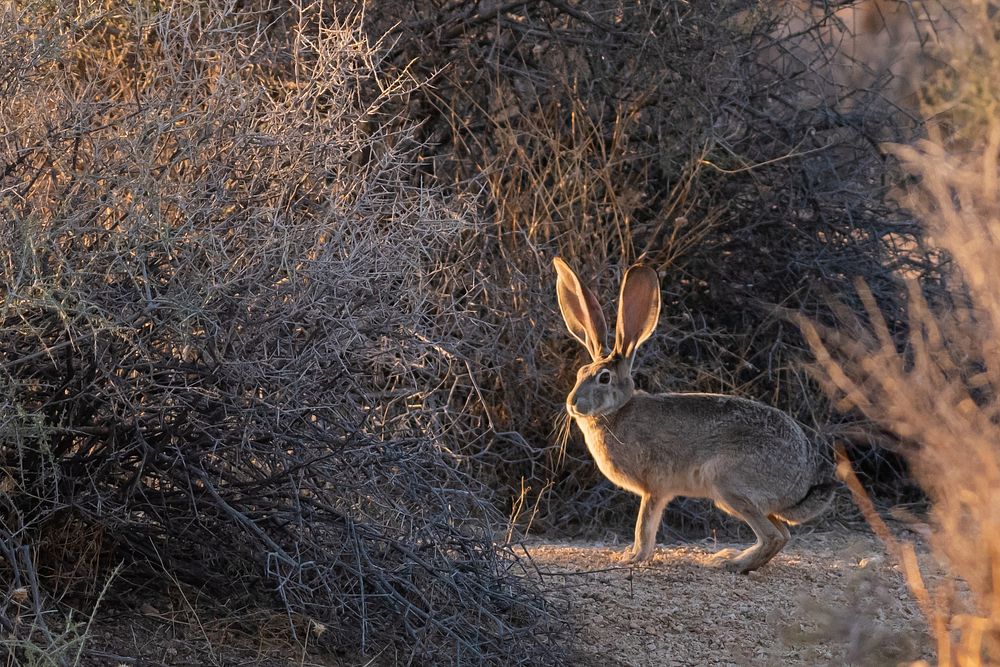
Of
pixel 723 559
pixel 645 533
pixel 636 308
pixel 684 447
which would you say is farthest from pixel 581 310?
pixel 723 559

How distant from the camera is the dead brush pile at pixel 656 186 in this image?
6.19 m

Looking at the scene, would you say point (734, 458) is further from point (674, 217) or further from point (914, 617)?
point (674, 217)

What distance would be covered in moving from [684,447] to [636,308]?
1.96 feet

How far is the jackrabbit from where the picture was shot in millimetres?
5125

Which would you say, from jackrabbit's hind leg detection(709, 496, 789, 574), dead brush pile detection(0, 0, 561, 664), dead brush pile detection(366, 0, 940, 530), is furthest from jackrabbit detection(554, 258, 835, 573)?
dead brush pile detection(0, 0, 561, 664)

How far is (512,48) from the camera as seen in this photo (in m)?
6.60

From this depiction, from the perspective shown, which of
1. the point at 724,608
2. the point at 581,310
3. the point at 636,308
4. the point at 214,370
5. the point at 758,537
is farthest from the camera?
the point at 581,310

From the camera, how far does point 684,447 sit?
A: 204 inches

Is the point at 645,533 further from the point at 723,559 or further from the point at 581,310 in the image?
the point at 581,310

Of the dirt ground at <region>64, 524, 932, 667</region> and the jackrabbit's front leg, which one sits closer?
the dirt ground at <region>64, 524, 932, 667</region>

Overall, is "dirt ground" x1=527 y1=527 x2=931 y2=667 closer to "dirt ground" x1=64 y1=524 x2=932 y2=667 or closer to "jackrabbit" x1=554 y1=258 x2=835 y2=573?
"dirt ground" x1=64 y1=524 x2=932 y2=667

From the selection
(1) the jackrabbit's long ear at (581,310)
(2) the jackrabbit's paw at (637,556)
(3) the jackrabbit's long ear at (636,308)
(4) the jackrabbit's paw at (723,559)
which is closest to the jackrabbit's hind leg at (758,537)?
(4) the jackrabbit's paw at (723,559)

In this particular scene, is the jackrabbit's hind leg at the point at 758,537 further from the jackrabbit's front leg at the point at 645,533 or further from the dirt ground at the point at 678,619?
the jackrabbit's front leg at the point at 645,533

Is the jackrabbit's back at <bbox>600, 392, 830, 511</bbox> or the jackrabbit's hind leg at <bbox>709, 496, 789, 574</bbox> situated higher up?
the jackrabbit's back at <bbox>600, 392, 830, 511</bbox>
